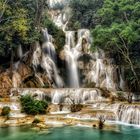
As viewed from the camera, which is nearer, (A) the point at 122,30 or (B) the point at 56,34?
(A) the point at 122,30

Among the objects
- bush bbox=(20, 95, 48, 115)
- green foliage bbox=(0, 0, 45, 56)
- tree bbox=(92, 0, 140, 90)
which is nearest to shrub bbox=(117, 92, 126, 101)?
tree bbox=(92, 0, 140, 90)

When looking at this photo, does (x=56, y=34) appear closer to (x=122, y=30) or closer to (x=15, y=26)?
(x=15, y=26)

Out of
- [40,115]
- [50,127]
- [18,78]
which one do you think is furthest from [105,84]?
[50,127]

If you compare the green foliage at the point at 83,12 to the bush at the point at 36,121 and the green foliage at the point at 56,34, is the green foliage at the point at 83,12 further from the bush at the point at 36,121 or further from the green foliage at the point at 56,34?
the bush at the point at 36,121

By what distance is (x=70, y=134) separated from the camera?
19.4m

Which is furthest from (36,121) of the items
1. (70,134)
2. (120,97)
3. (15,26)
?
(15,26)

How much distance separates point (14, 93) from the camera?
30406 millimetres

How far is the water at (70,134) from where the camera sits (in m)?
18.6

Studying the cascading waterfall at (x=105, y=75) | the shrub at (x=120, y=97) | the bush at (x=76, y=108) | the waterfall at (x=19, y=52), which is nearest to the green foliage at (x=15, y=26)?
the waterfall at (x=19, y=52)

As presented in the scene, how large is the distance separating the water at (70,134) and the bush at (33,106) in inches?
162

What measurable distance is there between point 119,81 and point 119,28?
7.38m

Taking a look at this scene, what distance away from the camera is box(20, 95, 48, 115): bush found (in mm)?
24766

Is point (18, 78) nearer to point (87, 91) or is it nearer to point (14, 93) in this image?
point (14, 93)

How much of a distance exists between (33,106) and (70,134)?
6281mm
